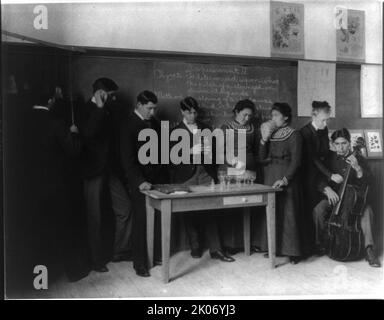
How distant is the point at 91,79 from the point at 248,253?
181 cm

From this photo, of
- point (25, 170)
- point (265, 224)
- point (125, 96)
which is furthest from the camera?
point (265, 224)

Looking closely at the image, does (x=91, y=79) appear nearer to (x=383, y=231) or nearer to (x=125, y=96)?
(x=125, y=96)

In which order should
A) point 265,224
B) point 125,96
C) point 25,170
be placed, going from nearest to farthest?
point 25,170 → point 125,96 → point 265,224

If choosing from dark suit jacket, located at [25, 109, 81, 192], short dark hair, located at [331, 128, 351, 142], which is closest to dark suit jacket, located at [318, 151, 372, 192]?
short dark hair, located at [331, 128, 351, 142]

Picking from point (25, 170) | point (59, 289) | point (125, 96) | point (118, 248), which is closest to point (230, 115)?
point (125, 96)

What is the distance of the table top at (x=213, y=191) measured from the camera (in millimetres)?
3031

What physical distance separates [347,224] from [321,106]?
0.95 meters

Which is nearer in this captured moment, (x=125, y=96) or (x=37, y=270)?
(x=37, y=270)

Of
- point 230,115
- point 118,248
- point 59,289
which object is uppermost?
point 230,115

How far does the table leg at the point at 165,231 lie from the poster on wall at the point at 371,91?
5.69 feet

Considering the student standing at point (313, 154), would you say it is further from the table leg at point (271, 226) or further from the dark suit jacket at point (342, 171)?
the table leg at point (271, 226)

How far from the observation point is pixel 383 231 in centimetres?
350

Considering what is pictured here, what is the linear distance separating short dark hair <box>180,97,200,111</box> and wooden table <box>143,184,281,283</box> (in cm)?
61

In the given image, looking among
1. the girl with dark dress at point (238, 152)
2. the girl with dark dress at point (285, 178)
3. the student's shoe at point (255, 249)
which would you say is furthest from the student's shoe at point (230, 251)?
the girl with dark dress at point (285, 178)
